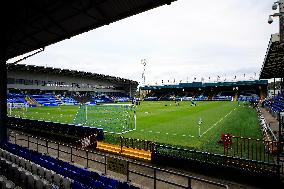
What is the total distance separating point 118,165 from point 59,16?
20.2 ft

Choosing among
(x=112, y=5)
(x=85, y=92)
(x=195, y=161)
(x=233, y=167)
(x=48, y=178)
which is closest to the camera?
Result: (x=48, y=178)

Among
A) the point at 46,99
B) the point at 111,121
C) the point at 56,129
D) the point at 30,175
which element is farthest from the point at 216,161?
the point at 46,99

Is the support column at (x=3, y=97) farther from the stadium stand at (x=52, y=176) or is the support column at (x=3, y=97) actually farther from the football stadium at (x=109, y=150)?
the stadium stand at (x=52, y=176)

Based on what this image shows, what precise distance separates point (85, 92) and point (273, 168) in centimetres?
7922

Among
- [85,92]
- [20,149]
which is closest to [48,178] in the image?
[20,149]

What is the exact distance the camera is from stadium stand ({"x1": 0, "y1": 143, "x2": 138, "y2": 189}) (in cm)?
682

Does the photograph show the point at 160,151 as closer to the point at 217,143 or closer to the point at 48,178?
the point at 217,143

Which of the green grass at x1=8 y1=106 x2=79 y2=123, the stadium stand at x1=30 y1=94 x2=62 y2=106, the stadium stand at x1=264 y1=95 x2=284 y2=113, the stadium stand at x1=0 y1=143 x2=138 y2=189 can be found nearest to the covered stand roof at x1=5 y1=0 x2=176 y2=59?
the stadium stand at x1=0 y1=143 x2=138 y2=189

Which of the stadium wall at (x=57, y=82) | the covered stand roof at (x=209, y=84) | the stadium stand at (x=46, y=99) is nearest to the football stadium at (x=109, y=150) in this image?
the stadium stand at (x=46, y=99)

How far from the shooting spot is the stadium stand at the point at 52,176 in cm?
682

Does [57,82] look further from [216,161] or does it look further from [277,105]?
[216,161]

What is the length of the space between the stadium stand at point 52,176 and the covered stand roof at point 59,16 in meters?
5.49

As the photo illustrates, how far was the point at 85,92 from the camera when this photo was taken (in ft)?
277

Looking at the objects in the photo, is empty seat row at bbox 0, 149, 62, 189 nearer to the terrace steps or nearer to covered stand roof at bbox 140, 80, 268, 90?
the terrace steps
